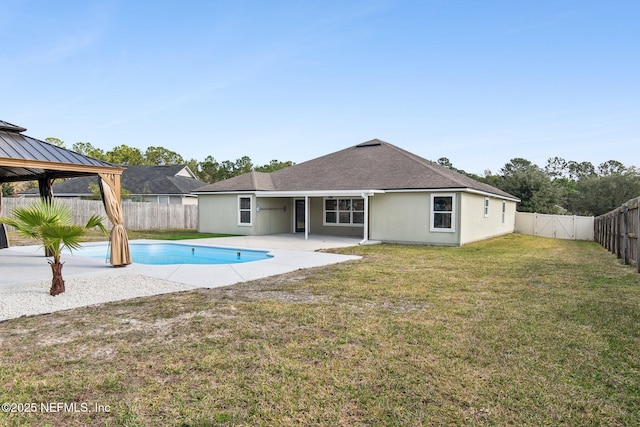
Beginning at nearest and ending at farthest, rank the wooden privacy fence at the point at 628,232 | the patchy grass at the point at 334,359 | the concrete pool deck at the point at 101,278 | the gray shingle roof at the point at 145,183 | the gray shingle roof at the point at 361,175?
the patchy grass at the point at 334,359 → the concrete pool deck at the point at 101,278 → the wooden privacy fence at the point at 628,232 → the gray shingle roof at the point at 361,175 → the gray shingle roof at the point at 145,183

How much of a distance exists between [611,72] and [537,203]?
17420mm

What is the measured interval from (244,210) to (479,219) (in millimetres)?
11575

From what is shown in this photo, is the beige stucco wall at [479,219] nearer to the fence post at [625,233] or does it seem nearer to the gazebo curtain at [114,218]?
the fence post at [625,233]

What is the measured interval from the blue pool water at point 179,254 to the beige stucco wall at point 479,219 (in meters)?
8.66

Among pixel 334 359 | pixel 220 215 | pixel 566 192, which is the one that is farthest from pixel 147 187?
pixel 566 192

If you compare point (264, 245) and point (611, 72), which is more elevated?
point (611, 72)

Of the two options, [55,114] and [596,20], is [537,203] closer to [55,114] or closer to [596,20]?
[596,20]

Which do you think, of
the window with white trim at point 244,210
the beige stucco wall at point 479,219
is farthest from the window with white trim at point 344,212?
the beige stucco wall at point 479,219

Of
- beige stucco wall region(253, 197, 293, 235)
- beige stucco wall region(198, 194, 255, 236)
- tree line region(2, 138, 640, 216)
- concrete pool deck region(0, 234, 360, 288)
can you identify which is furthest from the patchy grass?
tree line region(2, 138, 640, 216)

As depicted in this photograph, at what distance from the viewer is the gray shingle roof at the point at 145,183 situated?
31.1m

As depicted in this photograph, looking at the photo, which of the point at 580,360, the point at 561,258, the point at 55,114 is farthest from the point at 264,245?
the point at 55,114

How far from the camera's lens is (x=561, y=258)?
12422 millimetres

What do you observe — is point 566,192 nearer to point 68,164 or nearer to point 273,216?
point 273,216

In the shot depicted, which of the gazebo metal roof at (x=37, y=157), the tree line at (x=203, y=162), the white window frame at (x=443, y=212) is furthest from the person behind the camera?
the tree line at (x=203, y=162)
